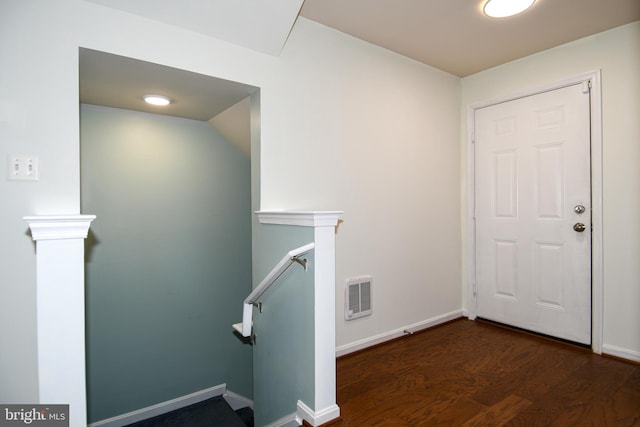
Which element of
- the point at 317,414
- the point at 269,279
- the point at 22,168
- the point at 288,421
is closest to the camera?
the point at 22,168

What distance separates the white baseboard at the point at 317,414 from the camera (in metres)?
1.72

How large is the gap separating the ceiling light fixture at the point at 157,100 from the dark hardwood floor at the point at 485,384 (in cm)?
233

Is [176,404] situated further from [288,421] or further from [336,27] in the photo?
[336,27]

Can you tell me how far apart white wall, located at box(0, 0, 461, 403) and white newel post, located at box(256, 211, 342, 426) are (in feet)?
2.16

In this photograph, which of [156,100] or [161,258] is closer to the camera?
[156,100]

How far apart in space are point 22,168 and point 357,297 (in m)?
2.16

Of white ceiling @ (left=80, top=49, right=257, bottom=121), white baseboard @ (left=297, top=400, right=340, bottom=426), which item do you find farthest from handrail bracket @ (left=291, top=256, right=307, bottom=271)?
white ceiling @ (left=80, top=49, right=257, bottom=121)

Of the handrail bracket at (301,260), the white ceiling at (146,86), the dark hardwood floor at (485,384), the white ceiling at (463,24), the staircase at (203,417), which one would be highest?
the white ceiling at (463,24)

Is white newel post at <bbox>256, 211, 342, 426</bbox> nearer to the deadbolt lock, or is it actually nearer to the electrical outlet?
the electrical outlet

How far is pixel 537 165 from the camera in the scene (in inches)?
114

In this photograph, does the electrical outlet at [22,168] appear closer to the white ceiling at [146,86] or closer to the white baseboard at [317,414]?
the white ceiling at [146,86]

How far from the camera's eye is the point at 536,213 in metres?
2.90

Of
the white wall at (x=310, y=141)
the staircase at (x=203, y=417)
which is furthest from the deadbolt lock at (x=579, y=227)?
the staircase at (x=203, y=417)

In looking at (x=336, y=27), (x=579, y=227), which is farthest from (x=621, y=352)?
(x=336, y=27)
